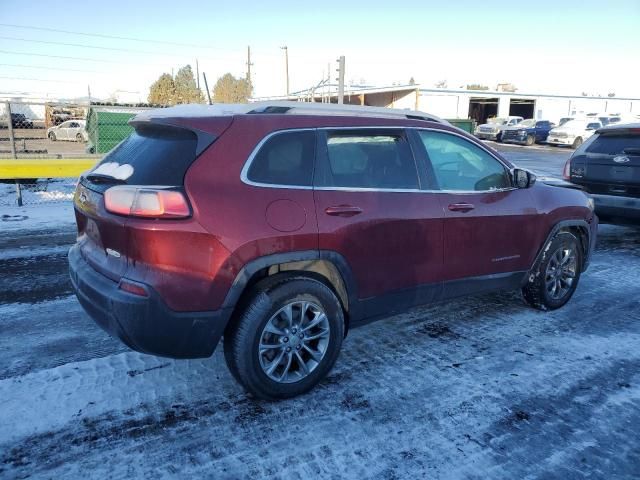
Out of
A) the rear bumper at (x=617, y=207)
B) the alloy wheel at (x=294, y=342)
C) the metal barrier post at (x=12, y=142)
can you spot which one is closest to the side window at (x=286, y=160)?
the alloy wheel at (x=294, y=342)

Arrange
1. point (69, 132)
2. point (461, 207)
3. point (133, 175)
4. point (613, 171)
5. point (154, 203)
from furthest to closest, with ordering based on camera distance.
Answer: point (69, 132), point (613, 171), point (461, 207), point (133, 175), point (154, 203)

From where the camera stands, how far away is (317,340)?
10.9 ft

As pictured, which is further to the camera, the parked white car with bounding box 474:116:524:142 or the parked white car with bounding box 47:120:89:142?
the parked white car with bounding box 474:116:524:142

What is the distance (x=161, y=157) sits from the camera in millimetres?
2963

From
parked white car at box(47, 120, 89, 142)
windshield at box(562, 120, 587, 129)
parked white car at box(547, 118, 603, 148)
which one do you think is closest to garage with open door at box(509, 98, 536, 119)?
windshield at box(562, 120, 587, 129)

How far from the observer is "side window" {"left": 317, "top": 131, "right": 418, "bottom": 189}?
131 inches

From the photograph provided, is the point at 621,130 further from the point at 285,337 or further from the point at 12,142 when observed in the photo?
the point at 12,142

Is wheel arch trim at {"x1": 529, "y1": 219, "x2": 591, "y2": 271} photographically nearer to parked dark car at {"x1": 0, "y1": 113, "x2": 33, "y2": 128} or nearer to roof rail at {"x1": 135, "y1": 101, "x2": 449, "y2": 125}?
roof rail at {"x1": 135, "y1": 101, "x2": 449, "y2": 125}

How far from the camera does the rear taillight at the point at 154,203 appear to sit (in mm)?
2742

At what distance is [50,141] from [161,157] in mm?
10976

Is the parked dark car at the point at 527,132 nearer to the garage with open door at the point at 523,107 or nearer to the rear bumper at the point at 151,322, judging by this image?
the garage with open door at the point at 523,107

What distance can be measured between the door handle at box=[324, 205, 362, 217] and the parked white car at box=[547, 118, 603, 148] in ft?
101

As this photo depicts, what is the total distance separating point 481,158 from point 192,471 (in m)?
3.13

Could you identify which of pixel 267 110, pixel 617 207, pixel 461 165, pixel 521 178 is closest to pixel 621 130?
pixel 617 207
